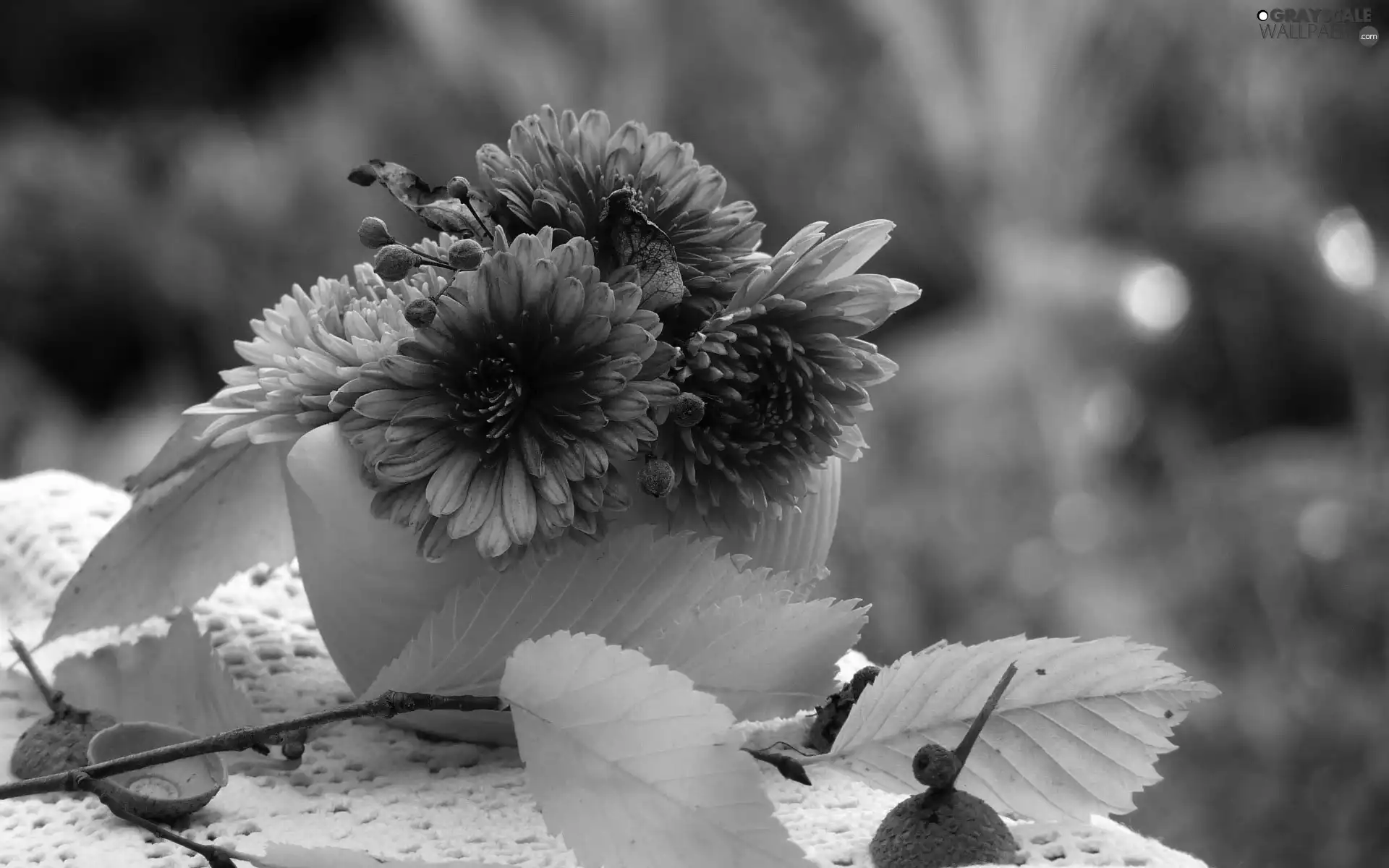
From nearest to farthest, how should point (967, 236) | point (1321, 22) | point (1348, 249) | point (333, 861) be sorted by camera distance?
point (333, 861), point (1321, 22), point (1348, 249), point (967, 236)

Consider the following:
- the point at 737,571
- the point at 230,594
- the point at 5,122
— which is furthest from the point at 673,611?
the point at 5,122

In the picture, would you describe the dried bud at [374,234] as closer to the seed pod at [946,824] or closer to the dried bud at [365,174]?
the dried bud at [365,174]

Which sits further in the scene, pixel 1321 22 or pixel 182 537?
pixel 1321 22

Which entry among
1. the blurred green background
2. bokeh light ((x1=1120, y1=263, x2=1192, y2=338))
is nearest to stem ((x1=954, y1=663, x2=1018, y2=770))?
the blurred green background

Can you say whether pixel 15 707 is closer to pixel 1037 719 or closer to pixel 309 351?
pixel 309 351

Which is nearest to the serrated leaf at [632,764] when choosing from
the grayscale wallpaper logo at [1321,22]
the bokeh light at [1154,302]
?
the grayscale wallpaper logo at [1321,22]

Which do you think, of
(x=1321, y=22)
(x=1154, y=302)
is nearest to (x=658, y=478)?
(x=1321, y=22)
